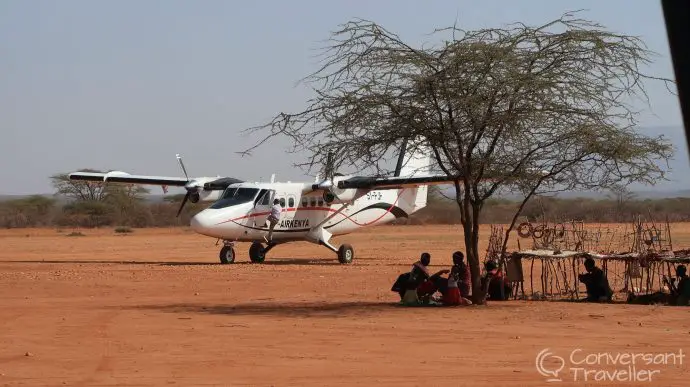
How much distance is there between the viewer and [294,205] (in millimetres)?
30312

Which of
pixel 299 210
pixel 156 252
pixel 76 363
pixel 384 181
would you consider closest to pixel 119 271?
pixel 299 210

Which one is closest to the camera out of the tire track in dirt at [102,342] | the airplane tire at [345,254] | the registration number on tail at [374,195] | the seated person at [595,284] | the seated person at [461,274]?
the tire track in dirt at [102,342]

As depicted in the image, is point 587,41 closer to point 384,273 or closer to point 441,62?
point 441,62

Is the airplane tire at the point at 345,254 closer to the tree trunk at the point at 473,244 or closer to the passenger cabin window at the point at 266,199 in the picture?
the passenger cabin window at the point at 266,199

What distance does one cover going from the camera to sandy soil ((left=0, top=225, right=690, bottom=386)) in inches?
360

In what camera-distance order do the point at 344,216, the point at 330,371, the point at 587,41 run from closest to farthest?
the point at 330,371, the point at 587,41, the point at 344,216

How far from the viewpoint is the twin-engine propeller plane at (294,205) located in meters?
28.5

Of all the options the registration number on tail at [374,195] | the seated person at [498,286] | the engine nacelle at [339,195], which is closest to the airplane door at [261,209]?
the engine nacelle at [339,195]

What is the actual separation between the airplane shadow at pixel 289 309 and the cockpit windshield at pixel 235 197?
11.8m

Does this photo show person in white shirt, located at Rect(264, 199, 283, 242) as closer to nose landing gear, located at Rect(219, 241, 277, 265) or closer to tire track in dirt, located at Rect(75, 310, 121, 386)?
nose landing gear, located at Rect(219, 241, 277, 265)

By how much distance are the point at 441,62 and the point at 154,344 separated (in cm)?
626

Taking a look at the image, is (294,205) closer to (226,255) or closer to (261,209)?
(261,209)

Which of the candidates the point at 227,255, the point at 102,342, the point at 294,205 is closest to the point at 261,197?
the point at 294,205

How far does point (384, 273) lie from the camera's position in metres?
25.5
